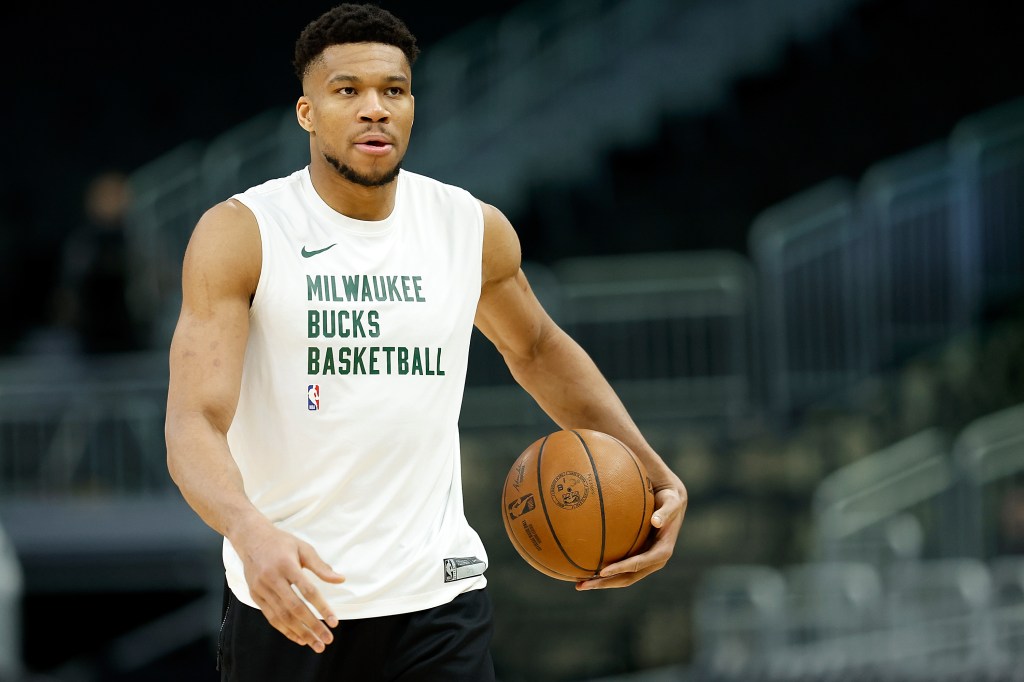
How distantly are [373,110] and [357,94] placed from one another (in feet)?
0.23

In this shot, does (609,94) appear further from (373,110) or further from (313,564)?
(313,564)

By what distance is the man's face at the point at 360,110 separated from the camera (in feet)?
10.7

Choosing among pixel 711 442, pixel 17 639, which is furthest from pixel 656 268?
pixel 17 639

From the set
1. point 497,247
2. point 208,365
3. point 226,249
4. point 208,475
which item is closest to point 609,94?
point 497,247

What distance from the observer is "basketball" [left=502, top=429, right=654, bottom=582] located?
11.3ft

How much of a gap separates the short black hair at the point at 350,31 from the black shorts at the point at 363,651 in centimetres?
120

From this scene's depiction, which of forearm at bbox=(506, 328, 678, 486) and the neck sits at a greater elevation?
the neck

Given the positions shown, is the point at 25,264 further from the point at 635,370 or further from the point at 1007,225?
the point at 1007,225

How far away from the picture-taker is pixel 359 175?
331 centimetres

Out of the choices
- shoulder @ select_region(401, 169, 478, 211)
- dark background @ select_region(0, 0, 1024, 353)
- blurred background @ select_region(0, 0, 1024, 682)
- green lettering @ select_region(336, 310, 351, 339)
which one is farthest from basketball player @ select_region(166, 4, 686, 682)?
dark background @ select_region(0, 0, 1024, 353)

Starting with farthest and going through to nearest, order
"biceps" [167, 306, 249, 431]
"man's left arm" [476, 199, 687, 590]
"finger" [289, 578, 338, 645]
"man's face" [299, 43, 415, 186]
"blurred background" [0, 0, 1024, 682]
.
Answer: "blurred background" [0, 0, 1024, 682] < "man's left arm" [476, 199, 687, 590] < "man's face" [299, 43, 415, 186] < "biceps" [167, 306, 249, 431] < "finger" [289, 578, 338, 645]

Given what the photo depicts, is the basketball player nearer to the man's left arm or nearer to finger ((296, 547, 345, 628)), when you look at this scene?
the man's left arm

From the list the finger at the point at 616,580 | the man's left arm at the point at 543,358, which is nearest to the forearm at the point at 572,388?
the man's left arm at the point at 543,358

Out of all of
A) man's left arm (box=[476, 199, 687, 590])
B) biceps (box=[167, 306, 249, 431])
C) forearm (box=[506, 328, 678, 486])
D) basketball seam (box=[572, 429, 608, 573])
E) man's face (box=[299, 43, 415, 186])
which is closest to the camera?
biceps (box=[167, 306, 249, 431])
